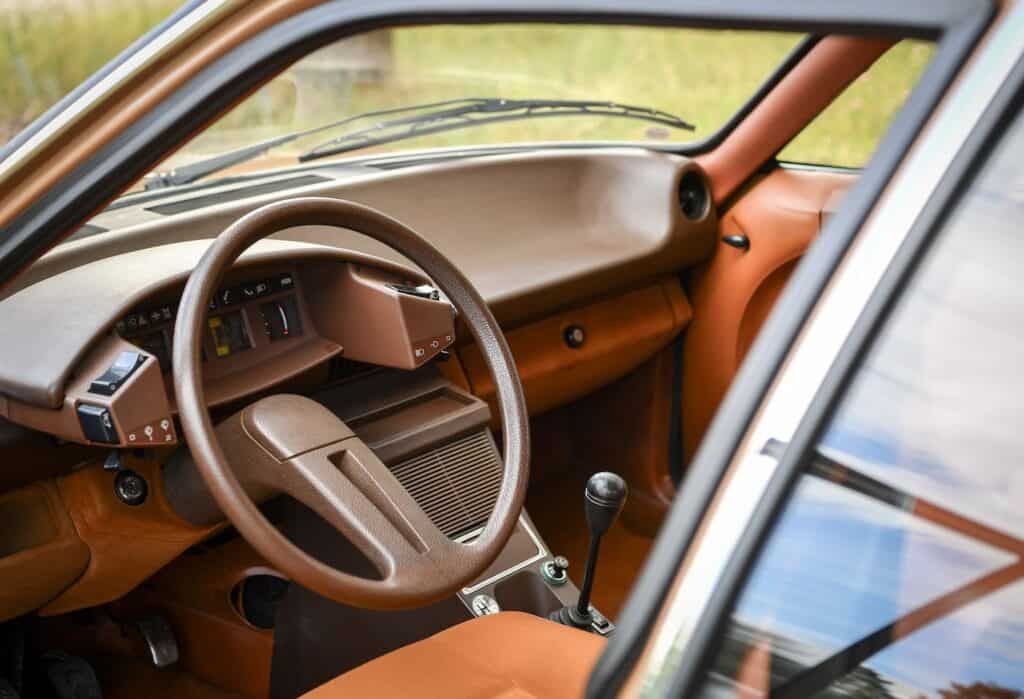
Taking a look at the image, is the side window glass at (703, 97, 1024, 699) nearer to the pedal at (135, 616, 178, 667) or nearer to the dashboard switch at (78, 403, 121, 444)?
the dashboard switch at (78, 403, 121, 444)

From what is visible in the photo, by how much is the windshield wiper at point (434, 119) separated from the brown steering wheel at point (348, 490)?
934 millimetres

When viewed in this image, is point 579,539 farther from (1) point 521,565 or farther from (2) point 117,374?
(2) point 117,374

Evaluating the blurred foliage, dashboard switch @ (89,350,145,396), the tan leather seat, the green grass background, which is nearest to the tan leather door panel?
the green grass background

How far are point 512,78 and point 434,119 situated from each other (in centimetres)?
82

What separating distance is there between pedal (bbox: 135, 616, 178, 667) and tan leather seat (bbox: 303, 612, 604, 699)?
79 centimetres

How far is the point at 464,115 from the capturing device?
2.65m

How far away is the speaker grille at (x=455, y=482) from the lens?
5.60 ft

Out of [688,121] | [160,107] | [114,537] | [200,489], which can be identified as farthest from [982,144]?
[688,121]

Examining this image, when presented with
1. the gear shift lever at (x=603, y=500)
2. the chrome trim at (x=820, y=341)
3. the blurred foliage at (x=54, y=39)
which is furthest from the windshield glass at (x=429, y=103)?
the blurred foliage at (x=54, y=39)

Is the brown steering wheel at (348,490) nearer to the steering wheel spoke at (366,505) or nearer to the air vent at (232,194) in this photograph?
the steering wheel spoke at (366,505)

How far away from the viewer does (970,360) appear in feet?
2.58

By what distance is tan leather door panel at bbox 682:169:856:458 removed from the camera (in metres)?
2.58

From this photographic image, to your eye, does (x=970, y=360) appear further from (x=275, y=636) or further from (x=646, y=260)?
(x=646, y=260)

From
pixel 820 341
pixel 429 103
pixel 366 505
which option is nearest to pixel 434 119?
pixel 429 103
